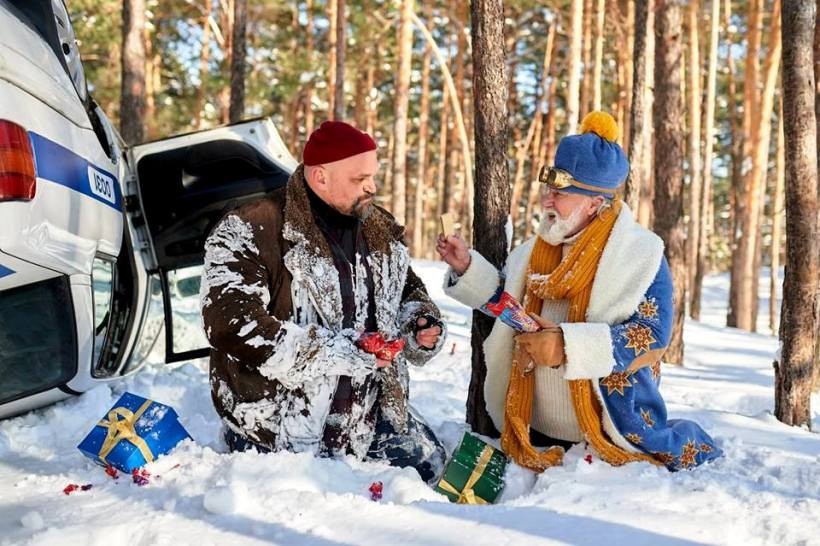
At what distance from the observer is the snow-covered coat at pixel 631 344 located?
9.56ft

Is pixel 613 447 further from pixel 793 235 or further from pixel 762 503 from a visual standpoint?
pixel 793 235

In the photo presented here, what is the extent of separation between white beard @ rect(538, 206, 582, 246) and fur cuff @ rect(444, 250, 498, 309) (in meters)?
0.40

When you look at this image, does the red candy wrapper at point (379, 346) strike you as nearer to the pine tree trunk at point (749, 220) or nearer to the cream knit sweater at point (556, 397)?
the cream knit sweater at point (556, 397)

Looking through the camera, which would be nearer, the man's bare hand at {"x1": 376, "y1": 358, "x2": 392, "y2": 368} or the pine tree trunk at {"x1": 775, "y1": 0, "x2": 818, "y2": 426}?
the man's bare hand at {"x1": 376, "y1": 358, "x2": 392, "y2": 368}

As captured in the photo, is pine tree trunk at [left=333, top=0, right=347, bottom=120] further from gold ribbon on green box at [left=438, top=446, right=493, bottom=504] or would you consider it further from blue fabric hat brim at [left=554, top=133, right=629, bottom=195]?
gold ribbon on green box at [left=438, top=446, right=493, bottom=504]

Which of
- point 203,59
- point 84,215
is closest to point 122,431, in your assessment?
point 84,215

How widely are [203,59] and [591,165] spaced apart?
18881 mm

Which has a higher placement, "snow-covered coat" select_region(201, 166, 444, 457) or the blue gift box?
"snow-covered coat" select_region(201, 166, 444, 457)

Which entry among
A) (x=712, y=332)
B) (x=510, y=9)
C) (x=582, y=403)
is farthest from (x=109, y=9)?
(x=582, y=403)

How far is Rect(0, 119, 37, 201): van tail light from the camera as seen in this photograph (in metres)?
2.77

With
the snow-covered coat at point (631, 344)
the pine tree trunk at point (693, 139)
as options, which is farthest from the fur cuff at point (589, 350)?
the pine tree trunk at point (693, 139)


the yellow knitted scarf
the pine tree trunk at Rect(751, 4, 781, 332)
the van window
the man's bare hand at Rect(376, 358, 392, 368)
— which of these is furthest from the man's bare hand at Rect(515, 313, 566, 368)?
the pine tree trunk at Rect(751, 4, 781, 332)

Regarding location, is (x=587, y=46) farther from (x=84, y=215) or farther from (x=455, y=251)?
(x=84, y=215)

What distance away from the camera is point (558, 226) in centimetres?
318
